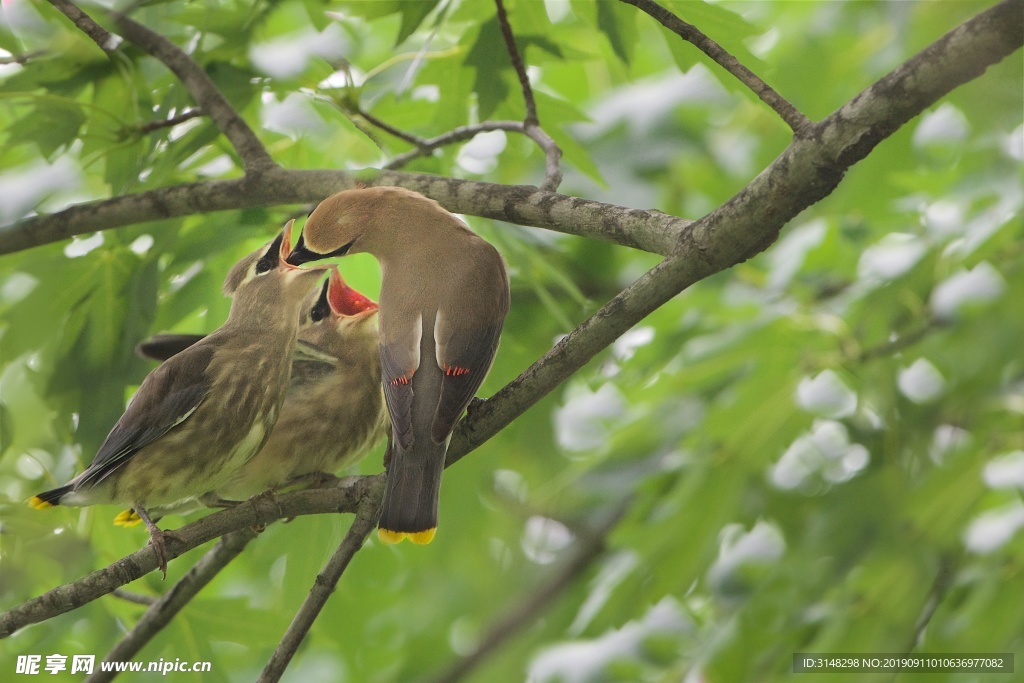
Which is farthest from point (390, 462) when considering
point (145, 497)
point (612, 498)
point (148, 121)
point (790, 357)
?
point (612, 498)

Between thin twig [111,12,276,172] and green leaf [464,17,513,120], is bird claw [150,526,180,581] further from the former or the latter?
green leaf [464,17,513,120]

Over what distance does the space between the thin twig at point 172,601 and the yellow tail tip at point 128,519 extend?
0.21 metres

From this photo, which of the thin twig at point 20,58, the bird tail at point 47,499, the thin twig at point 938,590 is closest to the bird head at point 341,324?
the bird tail at point 47,499

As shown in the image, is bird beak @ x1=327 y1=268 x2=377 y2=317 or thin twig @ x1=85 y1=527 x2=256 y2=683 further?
thin twig @ x1=85 y1=527 x2=256 y2=683

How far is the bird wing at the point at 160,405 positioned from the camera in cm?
148

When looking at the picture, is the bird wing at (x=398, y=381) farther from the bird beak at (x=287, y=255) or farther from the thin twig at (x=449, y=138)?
the thin twig at (x=449, y=138)

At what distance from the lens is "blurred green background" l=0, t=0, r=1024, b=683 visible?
1.81 meters

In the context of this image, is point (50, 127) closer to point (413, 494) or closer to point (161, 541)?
point (161, 541)

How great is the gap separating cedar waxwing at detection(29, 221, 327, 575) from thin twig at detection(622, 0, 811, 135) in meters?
0.61

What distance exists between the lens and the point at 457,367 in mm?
1361

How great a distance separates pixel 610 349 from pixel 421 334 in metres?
1.57

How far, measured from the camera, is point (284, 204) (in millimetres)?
1656

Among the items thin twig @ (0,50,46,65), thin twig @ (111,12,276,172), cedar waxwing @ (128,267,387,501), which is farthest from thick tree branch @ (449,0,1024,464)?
thin twig @ (0,50,46,65)

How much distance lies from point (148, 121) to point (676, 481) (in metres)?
2.10
